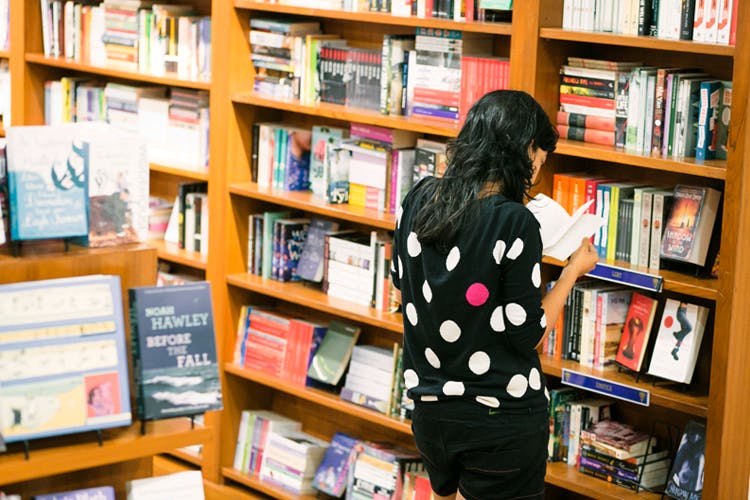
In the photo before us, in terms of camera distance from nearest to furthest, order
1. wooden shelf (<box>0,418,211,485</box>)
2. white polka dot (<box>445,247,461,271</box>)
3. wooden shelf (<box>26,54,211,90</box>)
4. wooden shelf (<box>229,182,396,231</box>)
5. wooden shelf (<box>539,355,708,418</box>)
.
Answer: wooden shelf (<box>0,418,211,485</box>) < white polka dot (<box>445,247,461,271</box>) < wooden shelf (<box>539,355,708,418</box>) < wooden shelf (<box>229,182,396,231</box>) < wooden shelf (<box>26,54,211,90</box>)

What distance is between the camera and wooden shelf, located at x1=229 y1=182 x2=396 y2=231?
167 inches

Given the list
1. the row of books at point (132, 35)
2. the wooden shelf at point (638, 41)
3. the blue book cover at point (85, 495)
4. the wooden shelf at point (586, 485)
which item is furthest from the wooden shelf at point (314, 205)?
the blue book cover at point (85, 495)

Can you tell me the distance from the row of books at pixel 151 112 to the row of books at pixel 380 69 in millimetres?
416

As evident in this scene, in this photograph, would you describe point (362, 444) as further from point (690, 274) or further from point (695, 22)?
point (695, 22)

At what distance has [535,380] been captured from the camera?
292 cm

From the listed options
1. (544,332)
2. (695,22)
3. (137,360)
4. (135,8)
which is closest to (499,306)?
(544,332)

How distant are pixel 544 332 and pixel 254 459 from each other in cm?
225

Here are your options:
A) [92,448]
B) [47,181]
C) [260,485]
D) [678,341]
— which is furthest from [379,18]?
[92,448]

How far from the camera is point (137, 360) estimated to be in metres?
2.72

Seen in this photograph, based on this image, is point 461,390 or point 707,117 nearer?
point 461,390

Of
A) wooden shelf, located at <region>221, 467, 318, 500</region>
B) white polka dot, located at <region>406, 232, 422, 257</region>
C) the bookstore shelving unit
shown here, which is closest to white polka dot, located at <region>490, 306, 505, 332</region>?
white polka dot, located at <region>406, 232, 422, 257</region>

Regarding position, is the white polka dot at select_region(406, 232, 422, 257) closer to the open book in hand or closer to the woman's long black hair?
the woman's long black hair

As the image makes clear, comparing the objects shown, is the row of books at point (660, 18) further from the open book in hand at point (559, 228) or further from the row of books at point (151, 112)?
the row of books at point (151, 112)

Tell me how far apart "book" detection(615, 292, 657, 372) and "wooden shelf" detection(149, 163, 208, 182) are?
1.92 meters
